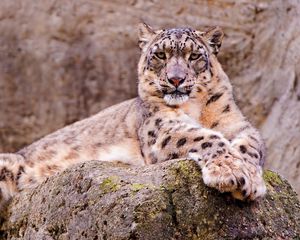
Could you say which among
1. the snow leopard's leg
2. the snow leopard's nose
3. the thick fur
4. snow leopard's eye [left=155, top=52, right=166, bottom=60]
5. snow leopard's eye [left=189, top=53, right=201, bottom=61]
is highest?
snow leopard's eye [left=189, top=53, right=201, bottom=61]

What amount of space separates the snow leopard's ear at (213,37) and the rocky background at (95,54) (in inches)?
80.6

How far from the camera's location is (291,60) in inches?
313

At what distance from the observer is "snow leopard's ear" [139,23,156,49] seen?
20.5 feet

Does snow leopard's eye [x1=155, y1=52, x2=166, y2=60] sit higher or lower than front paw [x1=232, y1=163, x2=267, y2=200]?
higher

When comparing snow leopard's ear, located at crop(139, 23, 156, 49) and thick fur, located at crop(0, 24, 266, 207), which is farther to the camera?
snow leopard's ear, located at crop(139, 23, 156, 49)

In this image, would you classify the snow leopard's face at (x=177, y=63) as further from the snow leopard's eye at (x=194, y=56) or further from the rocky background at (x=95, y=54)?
the rocky background at (x=95, y=54)

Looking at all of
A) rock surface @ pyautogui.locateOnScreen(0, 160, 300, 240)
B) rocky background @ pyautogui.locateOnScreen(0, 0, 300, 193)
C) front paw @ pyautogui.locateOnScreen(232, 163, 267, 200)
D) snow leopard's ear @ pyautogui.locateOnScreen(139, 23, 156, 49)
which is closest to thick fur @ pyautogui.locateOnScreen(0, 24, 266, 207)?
snow leopard's ear @ pyautogui.locateOnScreen(139, 23, 156, 49)

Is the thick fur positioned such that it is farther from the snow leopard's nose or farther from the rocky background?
the rocky background

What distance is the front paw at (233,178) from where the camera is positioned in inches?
171

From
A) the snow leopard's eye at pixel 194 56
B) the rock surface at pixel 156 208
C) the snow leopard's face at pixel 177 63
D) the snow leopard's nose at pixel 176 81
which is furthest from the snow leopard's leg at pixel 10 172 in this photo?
the snow leopard's eye at pixel 194 56

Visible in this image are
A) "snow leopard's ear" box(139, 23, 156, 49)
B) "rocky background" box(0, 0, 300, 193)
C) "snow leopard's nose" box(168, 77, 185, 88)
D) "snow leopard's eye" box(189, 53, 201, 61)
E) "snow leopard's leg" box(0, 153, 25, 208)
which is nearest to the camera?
"snow leopard's nose" box(168, 77, 185, 88)

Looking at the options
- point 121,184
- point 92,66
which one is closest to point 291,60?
point 92,66

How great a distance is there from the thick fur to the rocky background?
1.96m

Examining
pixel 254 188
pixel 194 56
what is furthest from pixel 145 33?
pixel 254 188
